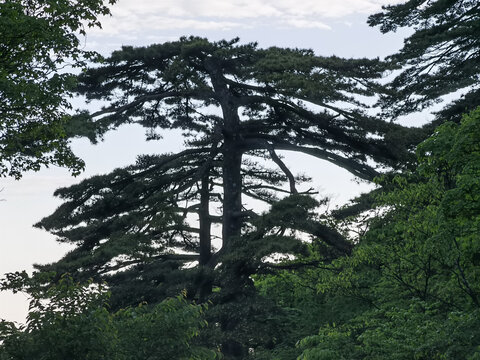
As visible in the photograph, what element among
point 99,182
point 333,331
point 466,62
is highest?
point 466,62

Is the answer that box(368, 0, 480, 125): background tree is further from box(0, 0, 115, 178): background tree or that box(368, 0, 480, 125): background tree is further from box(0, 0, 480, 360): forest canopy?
box(0, 0, 115, 178): background tree

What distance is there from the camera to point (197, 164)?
89.5 ft

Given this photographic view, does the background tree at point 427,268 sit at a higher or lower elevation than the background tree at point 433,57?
lower

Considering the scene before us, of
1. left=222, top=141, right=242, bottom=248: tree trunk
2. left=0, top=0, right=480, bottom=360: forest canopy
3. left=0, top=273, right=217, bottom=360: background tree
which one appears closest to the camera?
left=0, top=273, right=217, bottom=360: background tree

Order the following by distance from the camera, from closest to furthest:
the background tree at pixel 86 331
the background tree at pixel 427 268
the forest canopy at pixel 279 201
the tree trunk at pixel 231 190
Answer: the background tree at pixel 86 331
the background tree at pixel 427 268
the forest canopy at pixel 279 201
the tree trunk at pixel 231 190

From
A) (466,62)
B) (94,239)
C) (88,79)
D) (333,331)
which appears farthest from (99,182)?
→ (466,62)

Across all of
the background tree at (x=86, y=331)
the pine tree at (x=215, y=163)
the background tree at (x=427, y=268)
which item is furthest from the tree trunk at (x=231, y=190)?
the background tree at (x=86, y=331)

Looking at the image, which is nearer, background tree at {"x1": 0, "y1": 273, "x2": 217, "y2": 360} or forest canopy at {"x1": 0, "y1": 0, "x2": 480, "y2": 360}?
background tree at {"x1": 0, "y1": 273, "x2": 217, "y2": 360}

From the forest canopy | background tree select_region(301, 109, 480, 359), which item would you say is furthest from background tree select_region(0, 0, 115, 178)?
background tree select_region(301, 109, 480, 359)

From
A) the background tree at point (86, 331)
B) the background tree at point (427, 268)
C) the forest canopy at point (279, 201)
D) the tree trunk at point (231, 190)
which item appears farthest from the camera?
the tree trunk at point (231, 190)

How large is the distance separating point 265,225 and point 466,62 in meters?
10.1

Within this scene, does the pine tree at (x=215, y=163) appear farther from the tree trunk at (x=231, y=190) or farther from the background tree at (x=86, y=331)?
the background tree at (x=86, y=331)

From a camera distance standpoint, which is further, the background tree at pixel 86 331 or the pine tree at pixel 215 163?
the pine tree at pixel 215 163

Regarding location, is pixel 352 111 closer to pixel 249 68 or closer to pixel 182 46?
pixel 249 68
